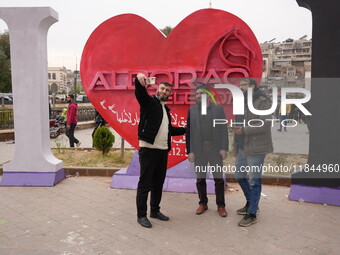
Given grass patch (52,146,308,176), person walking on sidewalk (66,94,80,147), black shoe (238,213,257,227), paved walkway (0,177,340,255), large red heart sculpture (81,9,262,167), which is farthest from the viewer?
person walking on sidewalk (66,94,80,147)

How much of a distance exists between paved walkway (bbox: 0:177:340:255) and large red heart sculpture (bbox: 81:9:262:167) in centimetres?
115

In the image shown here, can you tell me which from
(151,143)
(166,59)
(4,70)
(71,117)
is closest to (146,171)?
(151,143)

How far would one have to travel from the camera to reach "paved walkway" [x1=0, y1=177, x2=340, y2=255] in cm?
323

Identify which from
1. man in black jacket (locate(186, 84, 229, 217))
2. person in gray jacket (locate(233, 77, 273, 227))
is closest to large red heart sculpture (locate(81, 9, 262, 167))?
man in black jacket (locate(186, 84, 229, 217))

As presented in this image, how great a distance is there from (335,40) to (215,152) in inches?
86.6

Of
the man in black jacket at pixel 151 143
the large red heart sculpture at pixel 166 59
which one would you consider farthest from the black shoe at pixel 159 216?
the large red heart sculpture at pixel 166 59

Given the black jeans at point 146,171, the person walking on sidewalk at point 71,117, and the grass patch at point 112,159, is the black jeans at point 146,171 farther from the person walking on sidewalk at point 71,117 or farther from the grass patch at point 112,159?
the person walking on sidewalk at point 71,117

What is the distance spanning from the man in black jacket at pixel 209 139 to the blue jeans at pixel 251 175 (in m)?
0.20

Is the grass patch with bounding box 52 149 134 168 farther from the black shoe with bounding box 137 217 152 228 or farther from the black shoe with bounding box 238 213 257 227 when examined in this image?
the black shoe with bounding box 238 213 257 227

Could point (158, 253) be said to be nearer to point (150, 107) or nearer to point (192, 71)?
point (150, 107)

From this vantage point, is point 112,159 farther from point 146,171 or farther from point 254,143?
point 254,143

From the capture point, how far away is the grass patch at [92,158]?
270 inches

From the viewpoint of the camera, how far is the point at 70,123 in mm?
9039

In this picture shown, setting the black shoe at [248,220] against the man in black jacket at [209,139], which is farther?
the man in black jacket at [209,139]
